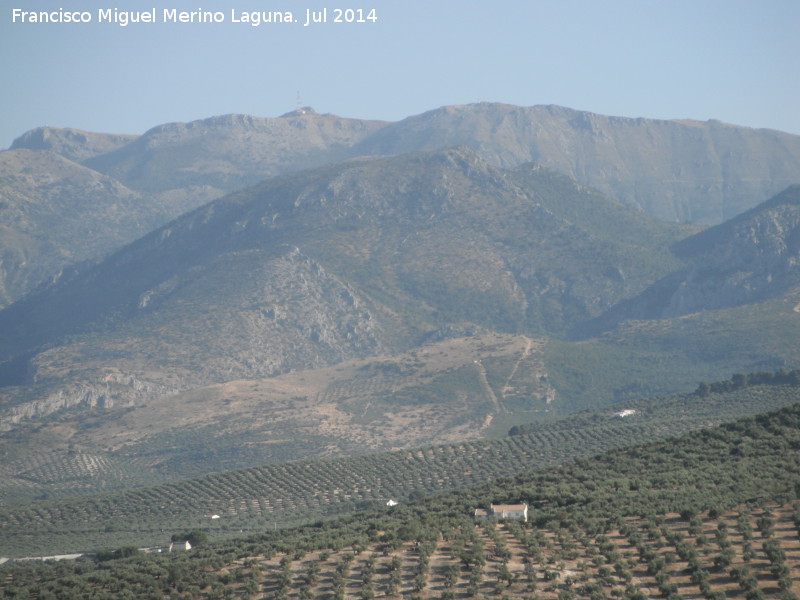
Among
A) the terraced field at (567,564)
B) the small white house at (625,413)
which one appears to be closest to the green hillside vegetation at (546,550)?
the terraced field at (567,564)

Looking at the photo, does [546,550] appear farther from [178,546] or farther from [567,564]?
[178,546]

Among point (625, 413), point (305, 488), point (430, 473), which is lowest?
point (305, 488)

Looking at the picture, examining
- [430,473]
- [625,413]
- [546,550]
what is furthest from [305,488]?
[546,550]

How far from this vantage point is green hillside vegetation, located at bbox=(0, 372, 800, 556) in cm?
9919

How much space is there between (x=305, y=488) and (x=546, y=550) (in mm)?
54854

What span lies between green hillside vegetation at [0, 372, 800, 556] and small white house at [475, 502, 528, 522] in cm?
2655

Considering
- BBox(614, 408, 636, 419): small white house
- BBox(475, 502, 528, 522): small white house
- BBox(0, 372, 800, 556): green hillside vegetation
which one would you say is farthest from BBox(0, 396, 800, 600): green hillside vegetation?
BBox(614, 408, 636, 419): small white house

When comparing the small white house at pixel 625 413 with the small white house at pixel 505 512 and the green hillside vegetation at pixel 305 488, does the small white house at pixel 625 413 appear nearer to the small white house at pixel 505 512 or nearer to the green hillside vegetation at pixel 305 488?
the green hillside vegetation at pixel 305 488

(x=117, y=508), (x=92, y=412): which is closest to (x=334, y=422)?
(x=92, y=412)

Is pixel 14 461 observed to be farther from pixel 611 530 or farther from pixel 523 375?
pixel 611 530

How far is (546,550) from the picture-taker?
57188 millimetres

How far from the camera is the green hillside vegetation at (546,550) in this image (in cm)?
5206

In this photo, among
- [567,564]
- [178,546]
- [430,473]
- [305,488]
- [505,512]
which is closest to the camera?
[567,564]

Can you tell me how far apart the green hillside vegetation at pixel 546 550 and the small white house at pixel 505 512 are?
110 centimetres
